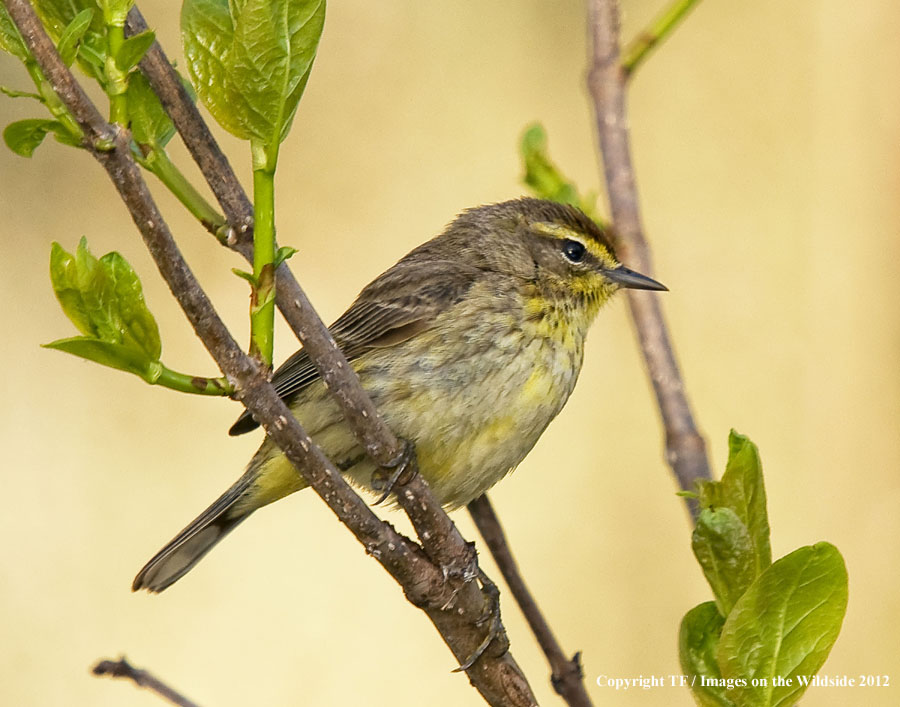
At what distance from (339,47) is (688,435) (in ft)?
12.2

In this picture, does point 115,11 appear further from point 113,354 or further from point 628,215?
point 628,215

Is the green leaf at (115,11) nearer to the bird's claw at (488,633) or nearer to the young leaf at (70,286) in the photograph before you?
the young leaf at (70,286)

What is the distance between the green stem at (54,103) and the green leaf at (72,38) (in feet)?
0.11

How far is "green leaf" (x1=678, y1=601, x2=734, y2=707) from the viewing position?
5.55ft

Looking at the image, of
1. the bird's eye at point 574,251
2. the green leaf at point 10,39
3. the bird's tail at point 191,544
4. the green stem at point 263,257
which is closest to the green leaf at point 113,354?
the green stem at point 263,257

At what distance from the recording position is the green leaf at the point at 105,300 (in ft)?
4.72

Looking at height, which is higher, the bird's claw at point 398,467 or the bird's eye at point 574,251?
the bird's eye at point 574,251

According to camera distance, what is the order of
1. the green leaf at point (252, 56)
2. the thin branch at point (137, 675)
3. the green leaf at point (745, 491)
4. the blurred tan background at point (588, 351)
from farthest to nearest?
the blurred tan background at point (588, 351), the thin branch at point (137, 675), the green leaf at point (745, 491), the green leaf at point (252, 56)

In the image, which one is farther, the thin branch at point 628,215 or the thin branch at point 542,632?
the thin branch at point 628,215

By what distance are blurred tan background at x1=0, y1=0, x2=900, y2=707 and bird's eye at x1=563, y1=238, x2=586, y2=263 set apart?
1.47 m

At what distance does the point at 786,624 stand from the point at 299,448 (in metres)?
0.74

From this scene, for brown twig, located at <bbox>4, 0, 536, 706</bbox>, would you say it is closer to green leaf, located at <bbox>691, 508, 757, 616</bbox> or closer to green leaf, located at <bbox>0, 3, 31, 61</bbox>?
green leaf, located at <bbox>0, 3, 31, 61</bbox>

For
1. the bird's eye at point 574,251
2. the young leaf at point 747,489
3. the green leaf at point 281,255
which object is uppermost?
the bird's eye at point 574,251

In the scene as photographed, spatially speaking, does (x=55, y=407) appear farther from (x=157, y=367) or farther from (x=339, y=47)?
(x=157, y=367)
